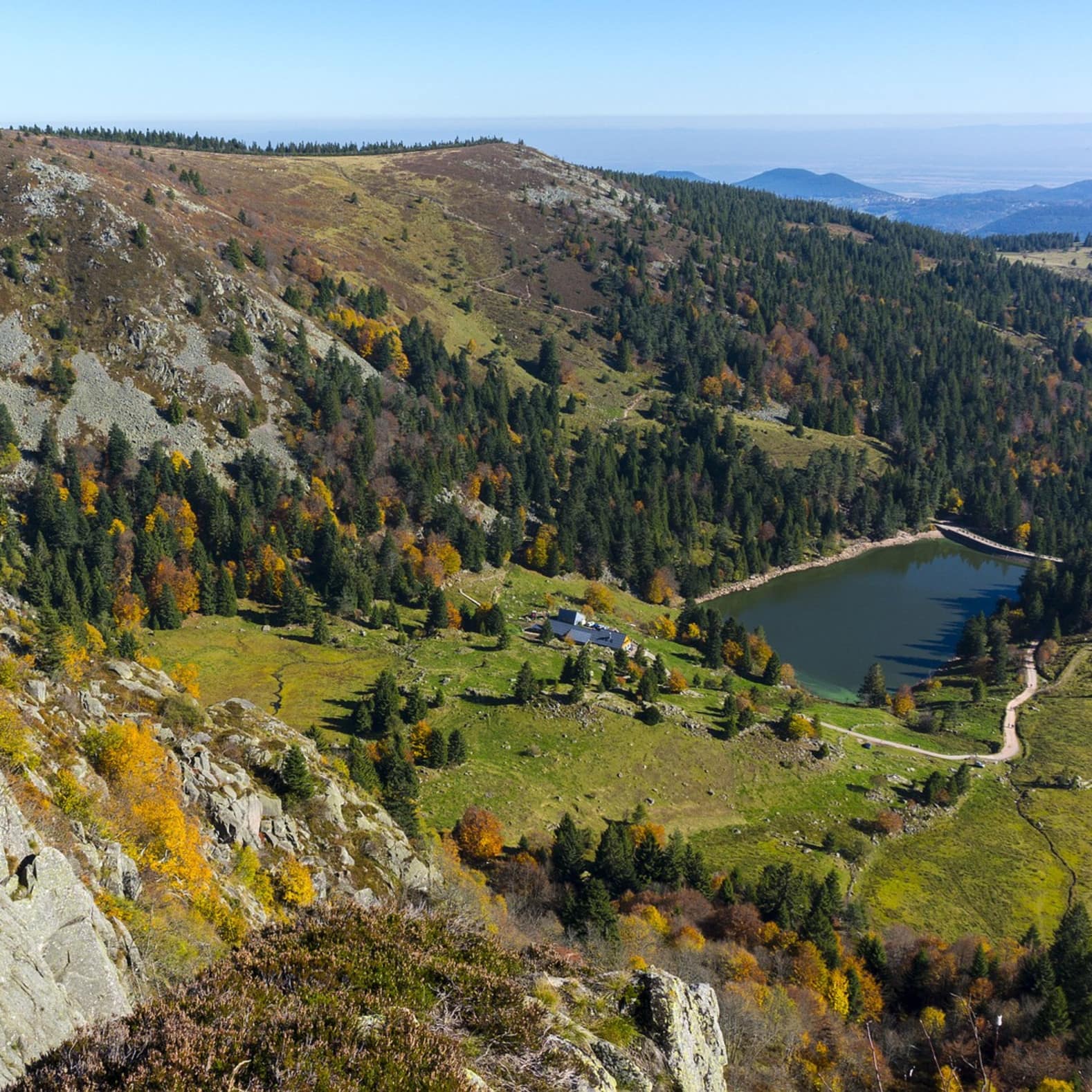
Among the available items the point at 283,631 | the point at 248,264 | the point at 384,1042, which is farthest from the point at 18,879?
the point at 248,264

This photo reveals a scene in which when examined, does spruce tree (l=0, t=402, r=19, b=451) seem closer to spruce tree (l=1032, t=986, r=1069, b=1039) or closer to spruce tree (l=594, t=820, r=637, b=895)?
spruce tree (l=594, t=820, r=637, b=895)

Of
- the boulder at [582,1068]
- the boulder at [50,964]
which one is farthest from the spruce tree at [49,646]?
the boulder at [582,1068]

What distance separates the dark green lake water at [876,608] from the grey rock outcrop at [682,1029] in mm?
96870

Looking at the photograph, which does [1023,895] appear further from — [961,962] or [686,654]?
[686,654]

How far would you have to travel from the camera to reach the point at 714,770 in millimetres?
81125

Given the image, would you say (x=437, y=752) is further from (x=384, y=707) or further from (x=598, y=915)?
(x=598, y=915)

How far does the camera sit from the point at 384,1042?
1352 centimetres

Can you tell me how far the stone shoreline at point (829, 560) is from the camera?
14312cm

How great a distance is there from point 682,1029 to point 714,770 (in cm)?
6370

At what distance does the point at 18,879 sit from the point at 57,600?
8441 cm

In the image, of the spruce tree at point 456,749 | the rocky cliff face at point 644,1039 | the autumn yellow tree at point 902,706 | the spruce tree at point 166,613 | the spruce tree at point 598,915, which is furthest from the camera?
the autumn yellow tree at point 902,706

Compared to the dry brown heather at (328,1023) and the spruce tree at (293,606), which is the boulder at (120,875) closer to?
the dry brown heather at (328,1023)

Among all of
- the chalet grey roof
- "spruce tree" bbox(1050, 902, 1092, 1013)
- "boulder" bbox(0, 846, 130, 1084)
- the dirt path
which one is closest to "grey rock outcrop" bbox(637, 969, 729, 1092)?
"boulder" bbox(0, 846, 130, 1084)

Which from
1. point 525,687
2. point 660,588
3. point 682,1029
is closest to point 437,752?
point 525,687
